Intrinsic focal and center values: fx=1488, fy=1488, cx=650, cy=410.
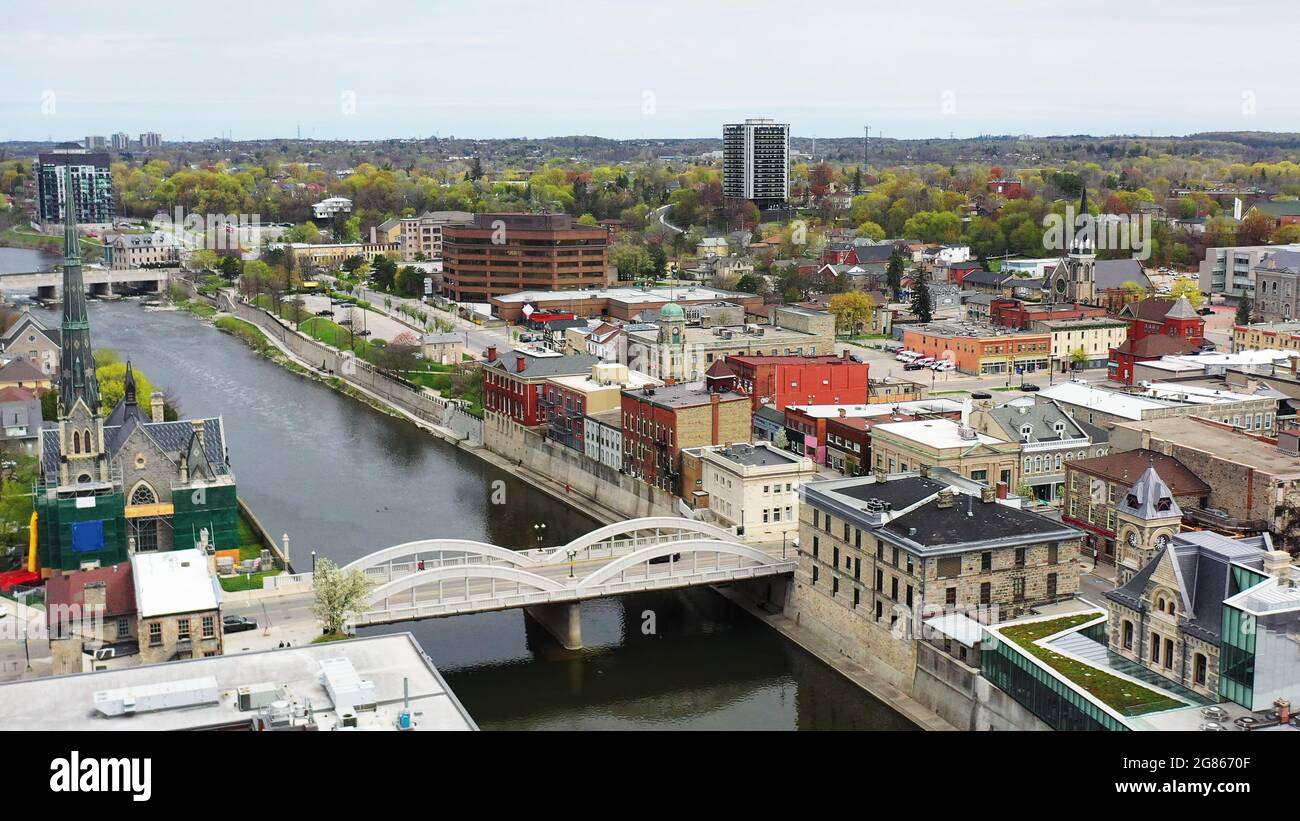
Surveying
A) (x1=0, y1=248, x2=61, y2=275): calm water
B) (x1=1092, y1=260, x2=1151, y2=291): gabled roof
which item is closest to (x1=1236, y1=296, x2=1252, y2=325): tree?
(x1=1092, y1=260, x2=1151, y2=291): gabled roof

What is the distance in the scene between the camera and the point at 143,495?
3647 cm

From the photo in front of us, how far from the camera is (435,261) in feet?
358

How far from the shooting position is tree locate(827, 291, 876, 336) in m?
78.1

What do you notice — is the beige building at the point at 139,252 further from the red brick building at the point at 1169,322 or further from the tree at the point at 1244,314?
the tree at the point at 1244,314

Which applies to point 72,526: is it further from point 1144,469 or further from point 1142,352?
point 1142,352

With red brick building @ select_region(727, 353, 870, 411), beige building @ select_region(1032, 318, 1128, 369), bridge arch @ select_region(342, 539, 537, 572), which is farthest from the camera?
beige building @ select_region(1032, 318, 1128, 369)

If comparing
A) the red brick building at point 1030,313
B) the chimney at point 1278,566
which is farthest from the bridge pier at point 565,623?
the red brick building at point 1030,313

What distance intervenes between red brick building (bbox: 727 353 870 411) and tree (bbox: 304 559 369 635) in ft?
74.4

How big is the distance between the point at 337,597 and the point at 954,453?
16.6 m

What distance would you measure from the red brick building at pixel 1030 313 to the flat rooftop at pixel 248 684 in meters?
51.8

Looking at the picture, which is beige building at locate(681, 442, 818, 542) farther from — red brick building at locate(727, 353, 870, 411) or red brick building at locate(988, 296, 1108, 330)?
red brick building at locate(988, 296, 1108, 330)

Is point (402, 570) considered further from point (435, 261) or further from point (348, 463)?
point (435, 261)

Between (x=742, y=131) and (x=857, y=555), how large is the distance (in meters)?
125
